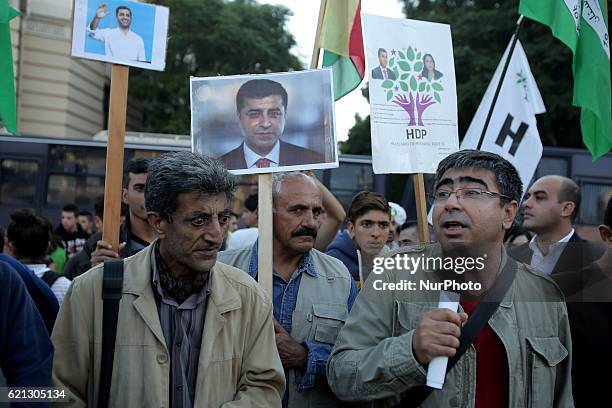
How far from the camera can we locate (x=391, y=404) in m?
2.34

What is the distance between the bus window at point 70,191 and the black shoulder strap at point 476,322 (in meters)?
11.3

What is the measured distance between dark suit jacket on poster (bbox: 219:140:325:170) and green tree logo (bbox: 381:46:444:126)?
1.05 metres

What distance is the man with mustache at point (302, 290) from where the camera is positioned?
290 cm

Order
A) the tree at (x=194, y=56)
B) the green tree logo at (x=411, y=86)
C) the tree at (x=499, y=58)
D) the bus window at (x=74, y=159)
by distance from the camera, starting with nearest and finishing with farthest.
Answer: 1. the green tree logo at (x=411, y=86)
2. the bus window at (x=74, y=159)
3. the tree at (x=499, y=58)
4. the tree at (x=194, y=56)

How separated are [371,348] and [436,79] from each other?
A: 2.39 meters

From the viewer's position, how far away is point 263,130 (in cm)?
334

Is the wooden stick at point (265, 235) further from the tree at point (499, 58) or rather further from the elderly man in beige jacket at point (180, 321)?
the tree at point (499, 58)

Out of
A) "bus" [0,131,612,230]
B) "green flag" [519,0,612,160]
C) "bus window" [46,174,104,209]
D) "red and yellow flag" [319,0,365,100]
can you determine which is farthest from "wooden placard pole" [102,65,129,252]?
"bus window" [46,174,104,209]

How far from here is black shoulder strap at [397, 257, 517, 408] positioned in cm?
220

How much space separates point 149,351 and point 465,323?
1.03 meters

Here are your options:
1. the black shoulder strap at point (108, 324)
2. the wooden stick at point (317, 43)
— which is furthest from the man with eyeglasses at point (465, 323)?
the wooden stick at point (317, 43)

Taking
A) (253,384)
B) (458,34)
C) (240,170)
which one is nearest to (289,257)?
(240,170)

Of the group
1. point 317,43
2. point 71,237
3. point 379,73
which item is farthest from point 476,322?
point 71,237

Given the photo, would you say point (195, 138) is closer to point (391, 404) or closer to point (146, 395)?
point (146, 395)
